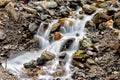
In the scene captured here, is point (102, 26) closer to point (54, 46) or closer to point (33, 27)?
point (54, 46)

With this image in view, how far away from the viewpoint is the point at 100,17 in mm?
10945

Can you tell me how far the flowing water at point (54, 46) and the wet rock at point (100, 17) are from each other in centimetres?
43

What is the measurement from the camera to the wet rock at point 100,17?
10.9 meters

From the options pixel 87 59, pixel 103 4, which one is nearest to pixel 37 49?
pixel 87 59

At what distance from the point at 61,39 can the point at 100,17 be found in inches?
61.2

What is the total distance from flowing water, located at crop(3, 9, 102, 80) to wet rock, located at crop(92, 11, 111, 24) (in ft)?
1.40

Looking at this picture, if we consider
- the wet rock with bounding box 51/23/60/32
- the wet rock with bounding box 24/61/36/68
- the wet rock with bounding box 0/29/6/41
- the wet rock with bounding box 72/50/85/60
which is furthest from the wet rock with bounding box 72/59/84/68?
the wet rock with bounding box 0/29/6/41

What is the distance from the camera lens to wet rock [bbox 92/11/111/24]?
35.7 feet

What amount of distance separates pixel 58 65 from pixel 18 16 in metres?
2.57

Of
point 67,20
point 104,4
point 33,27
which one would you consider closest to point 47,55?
point 33,27

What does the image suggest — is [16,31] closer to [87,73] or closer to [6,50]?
[6,50]

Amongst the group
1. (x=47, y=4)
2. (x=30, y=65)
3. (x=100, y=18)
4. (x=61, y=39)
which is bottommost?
(x=30, y=65)

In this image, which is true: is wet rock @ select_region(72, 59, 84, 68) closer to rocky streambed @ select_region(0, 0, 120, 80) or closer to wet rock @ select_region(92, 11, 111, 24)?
rocky streambed @ select_region(0, 0, 120, 80)

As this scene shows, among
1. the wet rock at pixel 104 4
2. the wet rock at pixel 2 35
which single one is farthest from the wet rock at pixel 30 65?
the wet rock at pixel 104 4
